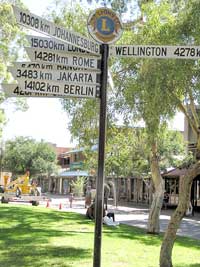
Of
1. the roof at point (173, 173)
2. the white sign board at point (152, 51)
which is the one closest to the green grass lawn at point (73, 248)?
the white sign board at point (152, 51)

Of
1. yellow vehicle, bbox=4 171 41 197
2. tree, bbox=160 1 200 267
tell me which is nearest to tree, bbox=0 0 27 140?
tree, bbox=160 1 200 267

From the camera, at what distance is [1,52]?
15906mm

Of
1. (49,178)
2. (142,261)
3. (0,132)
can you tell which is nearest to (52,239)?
(142,261)

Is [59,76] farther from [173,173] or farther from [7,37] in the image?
[173,173]

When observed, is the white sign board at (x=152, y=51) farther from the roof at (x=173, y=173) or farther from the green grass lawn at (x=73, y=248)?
the roof at (x=173, y=173)

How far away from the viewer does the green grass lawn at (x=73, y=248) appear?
8784 mm

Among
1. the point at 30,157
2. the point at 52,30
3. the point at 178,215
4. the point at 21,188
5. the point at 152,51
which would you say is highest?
the point at 30,157

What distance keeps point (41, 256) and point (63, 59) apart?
209 inches

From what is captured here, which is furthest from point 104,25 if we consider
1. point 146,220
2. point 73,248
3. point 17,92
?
point 146,220

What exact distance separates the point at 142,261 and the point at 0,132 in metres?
13.9

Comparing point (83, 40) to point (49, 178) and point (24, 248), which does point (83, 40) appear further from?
point (49, 178)

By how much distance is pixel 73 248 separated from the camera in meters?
10.5

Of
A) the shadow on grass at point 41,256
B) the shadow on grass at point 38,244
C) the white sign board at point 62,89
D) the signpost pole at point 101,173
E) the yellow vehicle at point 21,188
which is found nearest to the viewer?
the signpost pole at point 101,173

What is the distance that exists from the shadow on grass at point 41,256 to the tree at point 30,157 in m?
58.1
